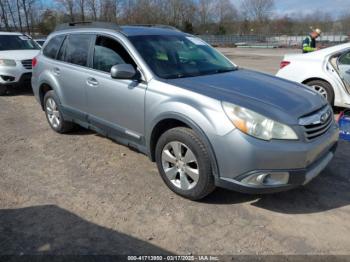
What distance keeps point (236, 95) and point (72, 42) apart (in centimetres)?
294

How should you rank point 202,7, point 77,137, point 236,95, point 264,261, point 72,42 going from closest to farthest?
point 264,261 < point 236,95 < point 72,42 < point 77,137 < point 202,7

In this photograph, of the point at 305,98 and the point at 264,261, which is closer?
the point at 264,261

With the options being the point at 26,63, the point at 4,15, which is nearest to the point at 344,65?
the point at 26,63

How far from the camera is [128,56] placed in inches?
159

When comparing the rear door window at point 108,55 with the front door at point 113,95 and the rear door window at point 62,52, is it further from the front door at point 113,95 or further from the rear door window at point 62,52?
the rear door window at point 62,52

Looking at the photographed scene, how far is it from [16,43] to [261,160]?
9.61 metres

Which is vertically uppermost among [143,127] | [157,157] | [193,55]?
[193,55]

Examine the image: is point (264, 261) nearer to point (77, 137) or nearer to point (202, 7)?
point (77, 137)

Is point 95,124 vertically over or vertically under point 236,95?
under

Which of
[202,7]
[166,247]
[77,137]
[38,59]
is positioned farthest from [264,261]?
[202,7]

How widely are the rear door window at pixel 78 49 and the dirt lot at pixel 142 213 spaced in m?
1.39

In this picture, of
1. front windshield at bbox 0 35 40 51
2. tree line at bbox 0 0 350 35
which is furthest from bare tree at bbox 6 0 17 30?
front windshield at bbox 0 35 40 51

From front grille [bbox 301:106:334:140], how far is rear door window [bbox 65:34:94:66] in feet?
9.83

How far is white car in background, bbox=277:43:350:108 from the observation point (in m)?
6.36
